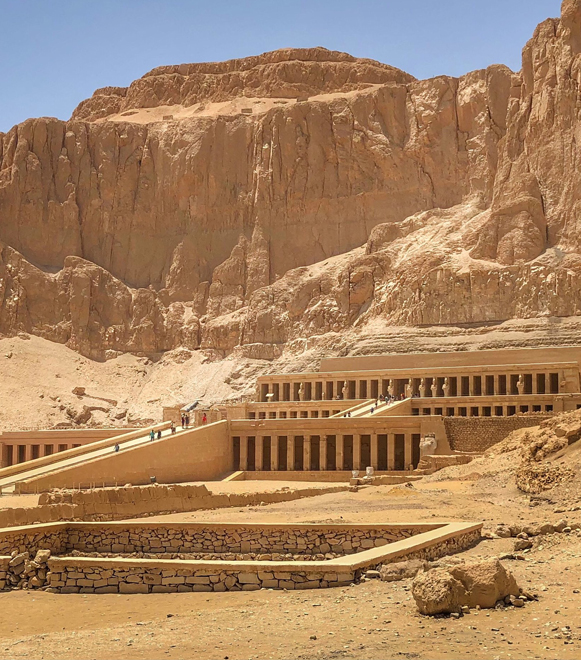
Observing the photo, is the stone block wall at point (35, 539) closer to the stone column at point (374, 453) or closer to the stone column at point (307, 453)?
the stone column at point (374, 453)

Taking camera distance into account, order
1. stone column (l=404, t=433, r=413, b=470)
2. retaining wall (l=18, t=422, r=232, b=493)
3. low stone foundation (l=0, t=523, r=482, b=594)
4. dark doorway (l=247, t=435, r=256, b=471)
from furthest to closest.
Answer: dark doorway (l=247, t=435, r=256, b=471)
stone column (l=404, t=433, r=413, b=470)
retaining wall (l=18, t=422, r=232, b=493)
low stone foundation (l=0, t=523, r=482, b=594)

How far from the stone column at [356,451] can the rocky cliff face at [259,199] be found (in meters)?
32.5

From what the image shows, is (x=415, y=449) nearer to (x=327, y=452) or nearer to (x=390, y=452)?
(x=390, y=452)

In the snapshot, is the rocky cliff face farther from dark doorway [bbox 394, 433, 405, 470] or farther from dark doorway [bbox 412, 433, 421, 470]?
dark doorway [bbox 412, 433, 421, 470]

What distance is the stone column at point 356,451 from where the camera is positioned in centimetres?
4688

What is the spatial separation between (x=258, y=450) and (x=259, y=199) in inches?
2128

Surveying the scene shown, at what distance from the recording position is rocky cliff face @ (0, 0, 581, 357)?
86.6m

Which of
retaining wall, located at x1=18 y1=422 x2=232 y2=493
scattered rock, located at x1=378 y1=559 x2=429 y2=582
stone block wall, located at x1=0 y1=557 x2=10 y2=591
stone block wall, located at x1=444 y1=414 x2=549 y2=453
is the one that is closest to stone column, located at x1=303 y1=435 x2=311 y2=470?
retaining wall, located at x1=18 y1=422 x2=232 y2=493

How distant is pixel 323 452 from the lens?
48.2m

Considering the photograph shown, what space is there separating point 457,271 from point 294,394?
1695 centimetres

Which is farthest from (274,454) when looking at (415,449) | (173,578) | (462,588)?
(462,588)

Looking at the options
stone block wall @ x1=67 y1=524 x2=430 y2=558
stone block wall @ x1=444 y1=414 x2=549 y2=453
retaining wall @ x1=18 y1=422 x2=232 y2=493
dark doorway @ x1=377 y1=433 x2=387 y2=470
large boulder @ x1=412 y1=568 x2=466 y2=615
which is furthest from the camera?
dark doorway @ x1=377 y1=433 x2=387 y2=470

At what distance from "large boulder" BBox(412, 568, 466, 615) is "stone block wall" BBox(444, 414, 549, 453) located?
31433 millimetres

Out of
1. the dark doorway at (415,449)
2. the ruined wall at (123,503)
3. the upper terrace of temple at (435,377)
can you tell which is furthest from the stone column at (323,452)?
the ruined wall at (123,503)
